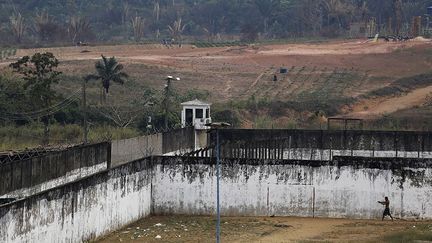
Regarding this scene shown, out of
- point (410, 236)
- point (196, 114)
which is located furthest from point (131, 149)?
point (410, 236)

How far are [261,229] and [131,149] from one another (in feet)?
20.5

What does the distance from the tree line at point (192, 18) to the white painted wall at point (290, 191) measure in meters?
73.2

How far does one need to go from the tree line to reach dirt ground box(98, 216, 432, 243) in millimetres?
74450

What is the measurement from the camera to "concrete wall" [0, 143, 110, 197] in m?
22.8

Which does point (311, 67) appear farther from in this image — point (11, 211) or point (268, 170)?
point (11, 211)

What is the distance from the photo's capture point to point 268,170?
29.3 metres

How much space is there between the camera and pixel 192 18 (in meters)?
124

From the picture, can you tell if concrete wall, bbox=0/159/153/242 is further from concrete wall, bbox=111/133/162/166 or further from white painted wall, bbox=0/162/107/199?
concrete wall, bbox=111/133/162/166

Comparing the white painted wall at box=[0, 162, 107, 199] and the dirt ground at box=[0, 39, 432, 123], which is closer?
the white painted wall at box=[0, 162, 107, 199]

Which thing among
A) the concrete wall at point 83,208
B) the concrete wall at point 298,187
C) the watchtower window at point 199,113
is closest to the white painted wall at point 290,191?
the concrete wall at point 298,187

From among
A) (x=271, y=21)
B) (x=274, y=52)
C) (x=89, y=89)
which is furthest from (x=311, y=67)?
(x=271, y=21)

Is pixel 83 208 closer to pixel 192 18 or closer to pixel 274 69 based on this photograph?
pixel 274 69

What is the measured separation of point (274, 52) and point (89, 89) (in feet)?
80.8

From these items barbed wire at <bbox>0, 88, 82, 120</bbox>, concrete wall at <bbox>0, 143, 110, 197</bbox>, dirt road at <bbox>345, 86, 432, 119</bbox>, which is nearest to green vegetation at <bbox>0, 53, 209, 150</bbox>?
barbed wire at <bbox>0, 88, 82, 120</bbox>
